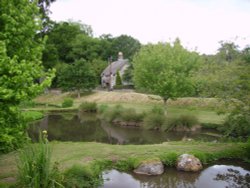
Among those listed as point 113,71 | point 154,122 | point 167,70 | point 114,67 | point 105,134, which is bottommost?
point 105,134

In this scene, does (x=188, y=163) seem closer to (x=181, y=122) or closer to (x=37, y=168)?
(x=37, y=168)

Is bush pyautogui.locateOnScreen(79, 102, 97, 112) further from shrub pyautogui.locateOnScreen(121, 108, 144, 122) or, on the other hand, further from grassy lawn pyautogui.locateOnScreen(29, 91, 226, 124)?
shrub pyautogui.locateOnScreen(121, 108, 144, 122)

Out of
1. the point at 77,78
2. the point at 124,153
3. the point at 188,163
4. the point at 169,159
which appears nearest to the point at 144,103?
the point at 77,78

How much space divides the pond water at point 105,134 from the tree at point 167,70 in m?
6.37

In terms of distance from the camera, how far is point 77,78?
168 ft

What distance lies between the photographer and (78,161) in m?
11.5

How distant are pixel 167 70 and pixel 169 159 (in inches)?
733

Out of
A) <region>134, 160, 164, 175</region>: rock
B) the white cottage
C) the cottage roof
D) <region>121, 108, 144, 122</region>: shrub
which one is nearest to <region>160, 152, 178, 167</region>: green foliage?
<region>134, 160, 164, 175</region>: rock

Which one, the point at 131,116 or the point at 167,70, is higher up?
the point at 167,70

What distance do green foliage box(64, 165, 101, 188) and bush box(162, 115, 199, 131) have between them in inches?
549

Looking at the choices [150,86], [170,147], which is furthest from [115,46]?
[170,147]

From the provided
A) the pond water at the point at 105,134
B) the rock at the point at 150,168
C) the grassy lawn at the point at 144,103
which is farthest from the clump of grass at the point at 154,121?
the rock at the point at 150,168

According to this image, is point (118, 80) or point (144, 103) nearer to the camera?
point (144, 103)

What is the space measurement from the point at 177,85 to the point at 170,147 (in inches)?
628
